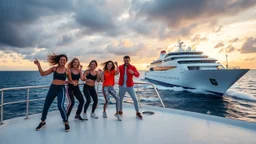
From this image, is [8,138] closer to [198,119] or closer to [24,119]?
[24,119]

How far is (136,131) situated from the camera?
3109 millimetres

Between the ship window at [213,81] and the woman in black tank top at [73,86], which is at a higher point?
the woman in black tank top at [73,86]

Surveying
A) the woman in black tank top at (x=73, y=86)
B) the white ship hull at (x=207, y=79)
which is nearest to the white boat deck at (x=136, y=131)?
the woman in black tank top at (x=73, y=86)

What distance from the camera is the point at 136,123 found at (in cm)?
363

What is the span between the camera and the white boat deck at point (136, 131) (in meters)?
2.68

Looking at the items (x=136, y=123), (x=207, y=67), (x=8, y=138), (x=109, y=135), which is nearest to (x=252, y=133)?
(x=136, y=123)

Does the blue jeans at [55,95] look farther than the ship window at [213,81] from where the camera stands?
No

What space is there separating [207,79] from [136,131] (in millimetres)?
22315

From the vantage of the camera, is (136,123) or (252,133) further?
(136,123)

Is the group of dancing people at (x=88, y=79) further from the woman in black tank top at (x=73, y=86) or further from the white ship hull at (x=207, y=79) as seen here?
the white ship hull at (x=207, y=79)

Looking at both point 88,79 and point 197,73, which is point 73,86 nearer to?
point 88,79

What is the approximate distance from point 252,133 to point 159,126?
1842mm

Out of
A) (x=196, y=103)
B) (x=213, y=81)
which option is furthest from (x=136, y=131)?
(x=213, y=81)

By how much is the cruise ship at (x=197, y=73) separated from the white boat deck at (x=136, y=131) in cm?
1964
